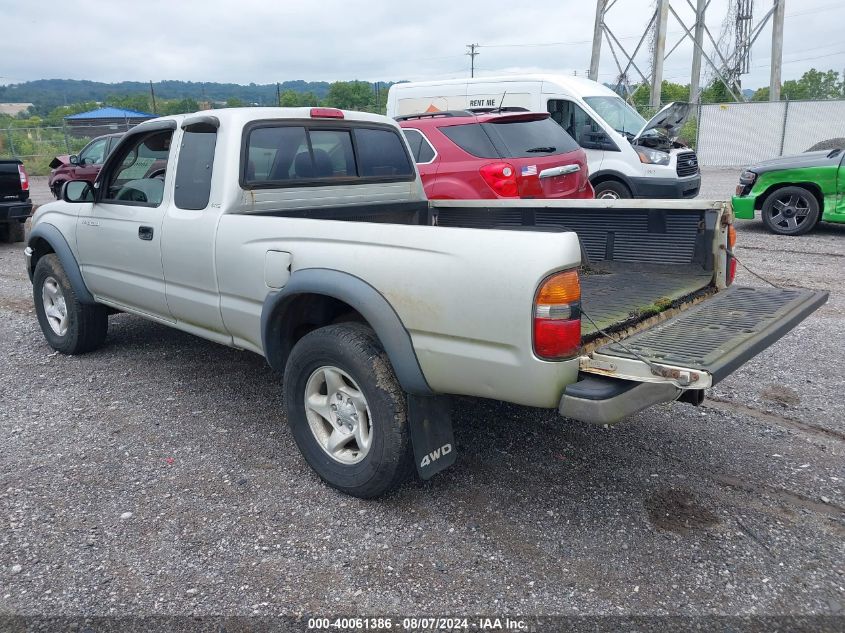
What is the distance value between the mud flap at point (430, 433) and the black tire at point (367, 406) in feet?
0.15

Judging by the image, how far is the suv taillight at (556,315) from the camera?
8.43 feet

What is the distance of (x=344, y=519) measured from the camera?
321cm

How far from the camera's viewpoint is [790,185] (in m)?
10.0

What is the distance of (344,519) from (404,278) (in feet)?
3.85

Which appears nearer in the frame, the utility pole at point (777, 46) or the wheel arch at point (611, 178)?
the wheel arch at point (611, 178)

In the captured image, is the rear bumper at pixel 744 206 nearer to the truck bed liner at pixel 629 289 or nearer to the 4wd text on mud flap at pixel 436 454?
the truck bed liner at pixel 629 289

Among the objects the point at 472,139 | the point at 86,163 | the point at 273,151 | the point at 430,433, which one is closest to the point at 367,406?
the point at 430,433

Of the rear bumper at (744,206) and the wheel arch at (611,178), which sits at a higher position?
the wheel arch at (611,178)

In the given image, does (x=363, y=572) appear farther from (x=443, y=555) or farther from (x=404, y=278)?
(x=404, y=278)

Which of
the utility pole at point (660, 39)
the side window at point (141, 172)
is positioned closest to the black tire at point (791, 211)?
the side window at point (141, 172)

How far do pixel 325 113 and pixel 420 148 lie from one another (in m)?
4.14

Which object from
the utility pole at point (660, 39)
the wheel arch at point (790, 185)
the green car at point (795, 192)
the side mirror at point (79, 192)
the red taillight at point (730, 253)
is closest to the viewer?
the red taillight at point (730, 253)

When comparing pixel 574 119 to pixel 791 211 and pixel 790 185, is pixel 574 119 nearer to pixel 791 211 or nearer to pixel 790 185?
pixel 790 185

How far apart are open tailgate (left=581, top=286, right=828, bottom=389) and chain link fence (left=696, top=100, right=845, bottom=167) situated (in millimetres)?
21598
